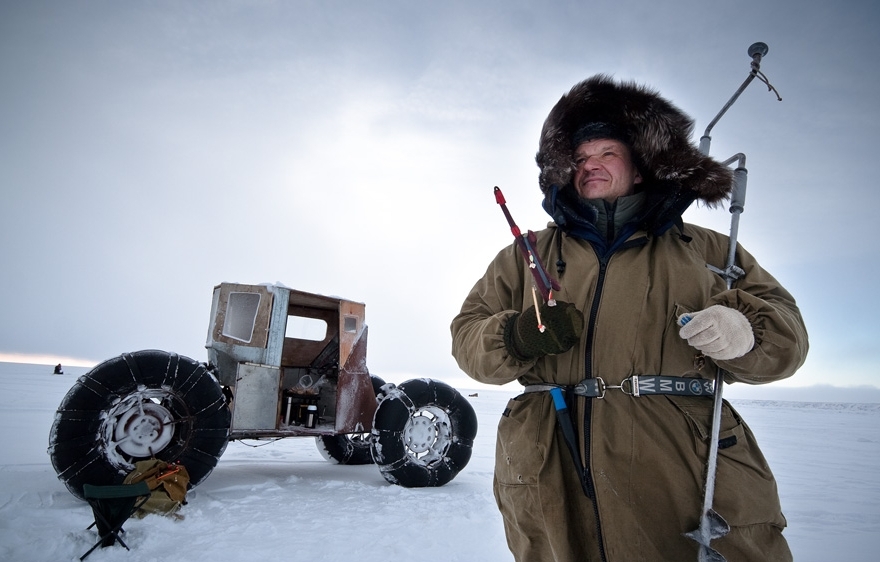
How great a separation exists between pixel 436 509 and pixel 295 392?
2432mm

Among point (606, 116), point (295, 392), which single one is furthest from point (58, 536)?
point (606, 116)

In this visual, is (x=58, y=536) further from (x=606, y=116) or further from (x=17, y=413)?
(x=17, y=413)

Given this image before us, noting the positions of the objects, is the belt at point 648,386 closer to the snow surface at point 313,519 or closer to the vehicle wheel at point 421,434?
the snow surface at point 313,519

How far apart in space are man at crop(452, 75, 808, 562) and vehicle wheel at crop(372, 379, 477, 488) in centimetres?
364

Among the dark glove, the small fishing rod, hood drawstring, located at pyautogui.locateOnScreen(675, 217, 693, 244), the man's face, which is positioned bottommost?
the dark glove

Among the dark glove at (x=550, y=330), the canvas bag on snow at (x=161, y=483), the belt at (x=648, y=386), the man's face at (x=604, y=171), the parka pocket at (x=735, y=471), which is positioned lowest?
the canvas bag on snow at (x=161, y=483)

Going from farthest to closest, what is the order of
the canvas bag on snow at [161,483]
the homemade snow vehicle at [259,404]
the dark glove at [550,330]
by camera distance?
the homemade snow vehicle at [259,404] < the canvas bag on snow at [161,483] < the dark glove at [550,330]

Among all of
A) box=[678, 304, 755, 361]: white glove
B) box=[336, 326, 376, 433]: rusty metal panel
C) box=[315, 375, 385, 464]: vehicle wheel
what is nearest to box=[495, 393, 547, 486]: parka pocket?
box=[678, 304, 755, 361]: white glove

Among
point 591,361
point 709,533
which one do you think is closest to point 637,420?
point 591,361

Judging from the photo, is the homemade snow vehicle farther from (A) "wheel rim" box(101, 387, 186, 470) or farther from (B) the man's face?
(B) the man's face

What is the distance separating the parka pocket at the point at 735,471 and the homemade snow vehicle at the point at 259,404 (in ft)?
13.5

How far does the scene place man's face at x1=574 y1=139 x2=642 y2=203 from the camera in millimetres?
2029

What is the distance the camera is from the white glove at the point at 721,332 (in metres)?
1.46

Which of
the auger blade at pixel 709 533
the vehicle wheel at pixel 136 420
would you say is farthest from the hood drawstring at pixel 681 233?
the vehicle wheel at pixel 136 420
